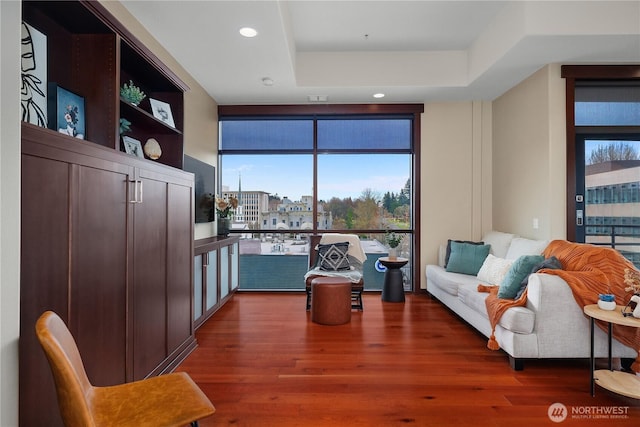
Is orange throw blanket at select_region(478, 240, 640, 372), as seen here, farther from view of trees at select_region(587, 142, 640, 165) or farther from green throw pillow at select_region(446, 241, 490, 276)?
view of trees at select_region(587, 142, 640, 165)

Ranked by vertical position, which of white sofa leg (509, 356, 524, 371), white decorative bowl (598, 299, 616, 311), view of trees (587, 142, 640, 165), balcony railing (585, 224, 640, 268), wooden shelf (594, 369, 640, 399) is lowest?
white sofa leg (509, 356, 524, 371)

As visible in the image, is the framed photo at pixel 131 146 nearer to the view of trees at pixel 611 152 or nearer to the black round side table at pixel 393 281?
the black round side table at pixel 393 281

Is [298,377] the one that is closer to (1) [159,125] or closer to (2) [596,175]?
(1) [159,125]

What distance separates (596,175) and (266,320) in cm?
401

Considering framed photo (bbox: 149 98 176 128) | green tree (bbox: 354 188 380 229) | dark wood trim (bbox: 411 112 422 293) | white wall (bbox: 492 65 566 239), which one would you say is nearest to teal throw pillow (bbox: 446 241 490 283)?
white wall (bbox: 492 65 566 239)

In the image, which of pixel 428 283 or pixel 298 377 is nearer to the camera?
pixel 298 377

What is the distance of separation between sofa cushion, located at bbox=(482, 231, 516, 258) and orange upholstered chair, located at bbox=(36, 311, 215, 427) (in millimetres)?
3843

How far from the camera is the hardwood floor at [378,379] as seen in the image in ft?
6.77

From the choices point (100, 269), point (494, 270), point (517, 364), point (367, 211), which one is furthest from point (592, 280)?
point (100, 269)

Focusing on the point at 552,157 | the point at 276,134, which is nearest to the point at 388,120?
the point at 276,134

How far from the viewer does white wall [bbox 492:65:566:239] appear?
3744mm

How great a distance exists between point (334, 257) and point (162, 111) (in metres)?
2.71

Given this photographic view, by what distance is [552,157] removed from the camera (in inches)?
147

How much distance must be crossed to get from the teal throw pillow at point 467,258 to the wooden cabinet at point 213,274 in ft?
9.43
